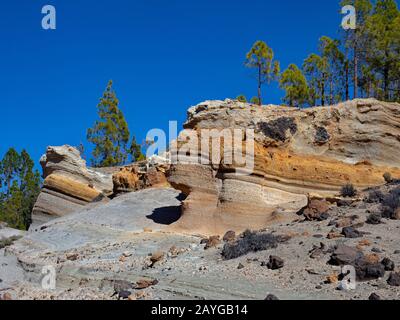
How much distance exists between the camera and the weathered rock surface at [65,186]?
25875 millimetres

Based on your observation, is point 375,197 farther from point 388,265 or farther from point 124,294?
point 124,294

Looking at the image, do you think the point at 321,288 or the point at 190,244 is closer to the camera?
the point at 321,288

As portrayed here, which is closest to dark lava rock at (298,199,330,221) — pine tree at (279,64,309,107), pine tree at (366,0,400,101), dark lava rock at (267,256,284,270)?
dark lava rock at (267,256,284,270)

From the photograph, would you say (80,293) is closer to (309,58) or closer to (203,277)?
(203,277)

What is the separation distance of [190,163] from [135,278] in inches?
241

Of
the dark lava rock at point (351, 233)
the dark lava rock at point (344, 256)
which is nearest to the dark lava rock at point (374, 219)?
the dark lava rock at point (351, 233)

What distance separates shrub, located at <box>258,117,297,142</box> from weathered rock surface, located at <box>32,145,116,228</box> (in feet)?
33.8

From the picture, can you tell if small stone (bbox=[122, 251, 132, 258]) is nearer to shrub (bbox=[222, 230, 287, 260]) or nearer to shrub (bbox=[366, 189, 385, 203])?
shrub (bbox=[222, 230, 287, 260])

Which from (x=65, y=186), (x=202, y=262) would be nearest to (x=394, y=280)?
(x=202, y=262)

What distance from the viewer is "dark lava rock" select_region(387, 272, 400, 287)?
28.3 feet

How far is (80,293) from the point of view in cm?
1012

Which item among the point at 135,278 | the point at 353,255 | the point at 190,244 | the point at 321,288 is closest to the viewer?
the point at 321,288

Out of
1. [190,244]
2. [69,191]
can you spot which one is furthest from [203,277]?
[69,191]

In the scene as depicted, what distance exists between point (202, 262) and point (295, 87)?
22.1 meters
